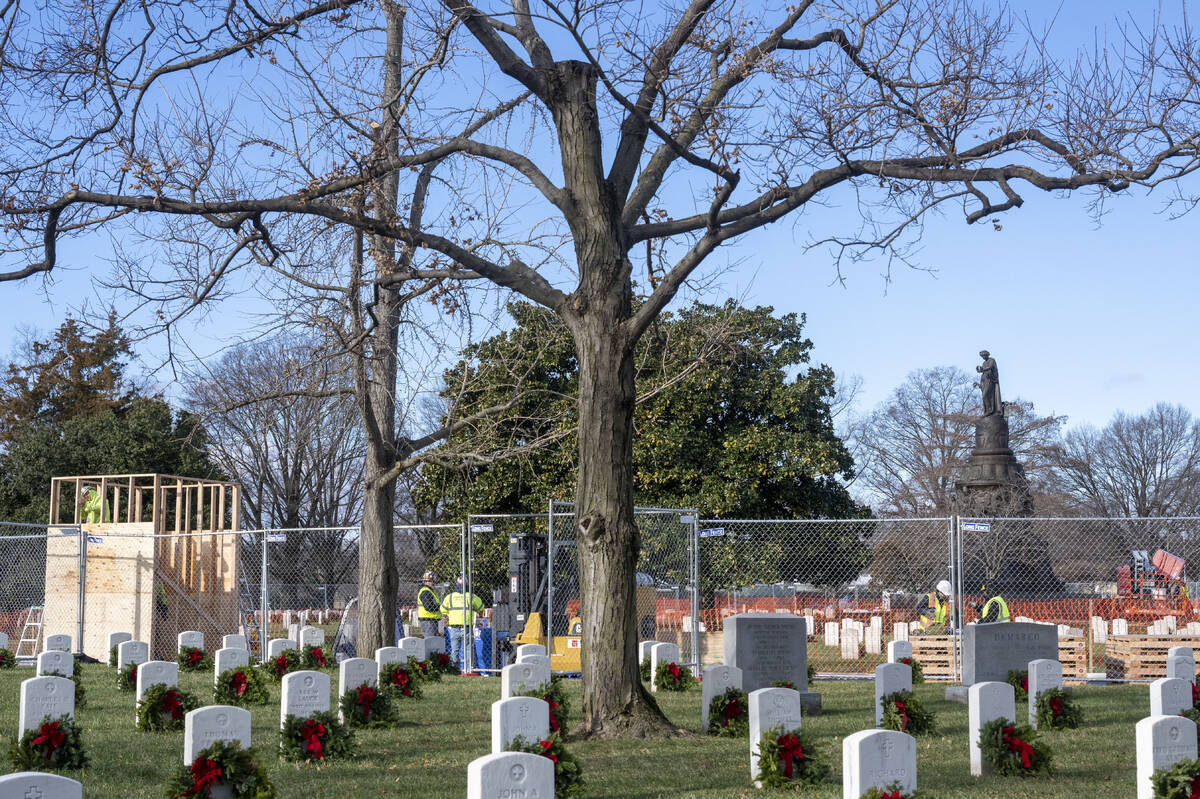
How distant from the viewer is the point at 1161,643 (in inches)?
675

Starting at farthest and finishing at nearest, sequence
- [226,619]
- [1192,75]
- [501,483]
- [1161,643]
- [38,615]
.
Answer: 1. [501,483]
2. [38,615]
3. [226,619]
4. [1161,643]
5. [1192,75]

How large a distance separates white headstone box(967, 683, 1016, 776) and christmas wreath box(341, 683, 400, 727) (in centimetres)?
584

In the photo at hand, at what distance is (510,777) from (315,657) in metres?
13.1

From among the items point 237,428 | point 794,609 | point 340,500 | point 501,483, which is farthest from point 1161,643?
point 340,500

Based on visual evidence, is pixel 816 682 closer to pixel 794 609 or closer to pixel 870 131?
pixel 794 609

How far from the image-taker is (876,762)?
260 inches

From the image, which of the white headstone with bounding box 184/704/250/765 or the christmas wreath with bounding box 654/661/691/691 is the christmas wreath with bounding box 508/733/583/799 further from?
the christmas wreath with bounding box 654/661/691/691

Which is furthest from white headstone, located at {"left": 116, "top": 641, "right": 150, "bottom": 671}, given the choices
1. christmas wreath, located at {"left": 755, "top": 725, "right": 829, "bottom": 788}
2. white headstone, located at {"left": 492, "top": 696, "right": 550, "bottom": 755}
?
christmas wreath, located at {"left": 755, "top": 725, "right": 829, "bottom": 788}

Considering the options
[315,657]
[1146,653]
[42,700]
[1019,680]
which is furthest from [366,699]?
[1146,653]

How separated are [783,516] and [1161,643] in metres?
11.5

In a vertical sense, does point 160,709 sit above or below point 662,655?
below

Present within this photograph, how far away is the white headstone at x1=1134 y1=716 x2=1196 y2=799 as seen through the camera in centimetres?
729

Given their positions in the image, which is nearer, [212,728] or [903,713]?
[212,728]

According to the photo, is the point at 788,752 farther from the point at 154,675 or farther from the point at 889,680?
the point at 154,675
